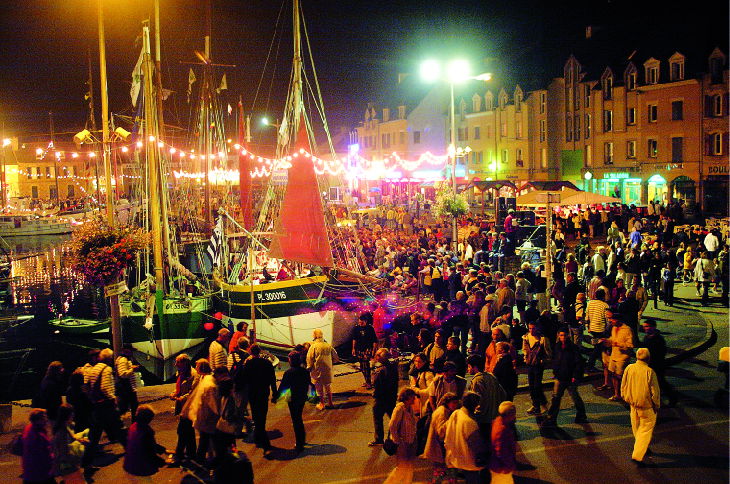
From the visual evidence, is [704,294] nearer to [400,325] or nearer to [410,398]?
[400,325]

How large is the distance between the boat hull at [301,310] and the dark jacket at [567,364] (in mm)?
8912

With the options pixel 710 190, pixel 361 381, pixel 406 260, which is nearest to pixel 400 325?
pixel 361 381

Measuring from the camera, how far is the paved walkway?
873 centimetres

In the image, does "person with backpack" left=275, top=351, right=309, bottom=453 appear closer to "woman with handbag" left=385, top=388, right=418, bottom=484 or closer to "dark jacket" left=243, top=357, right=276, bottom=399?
"dark jacket" left=243, top=357, right=276, bottom=399

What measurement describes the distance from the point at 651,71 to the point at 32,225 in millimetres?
58482

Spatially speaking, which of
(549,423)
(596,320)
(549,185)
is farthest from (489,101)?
(549,423)

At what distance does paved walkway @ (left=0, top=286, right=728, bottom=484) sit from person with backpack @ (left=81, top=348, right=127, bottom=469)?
36cm

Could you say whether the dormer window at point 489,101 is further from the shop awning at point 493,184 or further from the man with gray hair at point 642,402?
the man with gray hair at point 642,402

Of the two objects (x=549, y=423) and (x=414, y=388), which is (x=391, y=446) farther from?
(x=549, y=423)

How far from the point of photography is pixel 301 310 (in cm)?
1870

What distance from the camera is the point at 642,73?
46156 mm

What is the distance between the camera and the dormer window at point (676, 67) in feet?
141

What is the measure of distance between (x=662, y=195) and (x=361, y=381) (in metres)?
37.7

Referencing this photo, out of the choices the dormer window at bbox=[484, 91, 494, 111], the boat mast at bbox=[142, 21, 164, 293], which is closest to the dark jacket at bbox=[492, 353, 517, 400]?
Answer: the boat mast at bbox=[142, 21, 164, 293]
